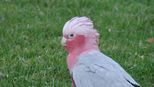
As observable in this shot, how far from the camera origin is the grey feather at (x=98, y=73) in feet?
13.7

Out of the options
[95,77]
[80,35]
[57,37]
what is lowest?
[57,37]

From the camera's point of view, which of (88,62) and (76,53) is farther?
(76,53)

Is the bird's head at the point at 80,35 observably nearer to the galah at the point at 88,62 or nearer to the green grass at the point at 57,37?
the galah at the point at 88,62

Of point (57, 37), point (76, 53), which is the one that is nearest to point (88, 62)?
point (76, 53)

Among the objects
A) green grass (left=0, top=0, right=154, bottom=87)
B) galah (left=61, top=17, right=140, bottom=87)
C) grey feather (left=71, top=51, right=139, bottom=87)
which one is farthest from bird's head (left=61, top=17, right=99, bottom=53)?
green grass (left=0, top=0, right=154, bottom=87)

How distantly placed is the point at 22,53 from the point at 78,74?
230 cm

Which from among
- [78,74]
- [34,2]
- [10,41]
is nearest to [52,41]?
[10,41]

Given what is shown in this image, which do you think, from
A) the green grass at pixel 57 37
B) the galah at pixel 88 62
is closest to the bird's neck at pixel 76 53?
the galah at pixel 88 62

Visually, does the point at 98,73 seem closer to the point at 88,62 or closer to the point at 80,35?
the point at 88,62

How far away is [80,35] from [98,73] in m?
0.39

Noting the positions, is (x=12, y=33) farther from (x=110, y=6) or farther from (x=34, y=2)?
(x=110, y=6)

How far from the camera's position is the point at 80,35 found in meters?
4.46

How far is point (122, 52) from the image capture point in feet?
22.4

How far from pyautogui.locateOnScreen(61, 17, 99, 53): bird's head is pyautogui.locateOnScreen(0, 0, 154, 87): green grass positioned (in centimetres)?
131
